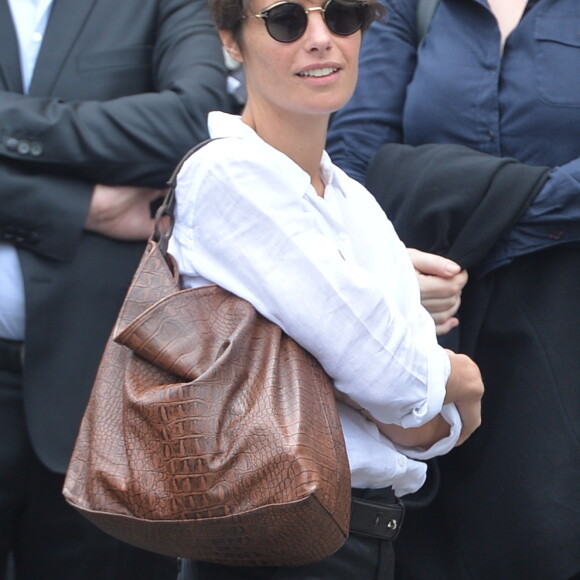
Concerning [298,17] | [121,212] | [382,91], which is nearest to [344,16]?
[298,17]

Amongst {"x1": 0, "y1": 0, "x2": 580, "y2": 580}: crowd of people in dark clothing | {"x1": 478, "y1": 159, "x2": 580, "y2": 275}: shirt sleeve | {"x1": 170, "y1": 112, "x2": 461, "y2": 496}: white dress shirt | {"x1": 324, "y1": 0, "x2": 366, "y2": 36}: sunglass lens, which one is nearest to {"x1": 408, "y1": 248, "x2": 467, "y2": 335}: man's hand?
{"x1": 0, "y1": 0, "x2": 580, "y2": 580}: crowd of people in dark clothing

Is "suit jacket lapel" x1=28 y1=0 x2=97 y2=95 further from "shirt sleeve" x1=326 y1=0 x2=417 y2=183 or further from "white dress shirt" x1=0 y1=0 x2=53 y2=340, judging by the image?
"shirt sleeve" x1=326 y1=0 x2=417 y2=183

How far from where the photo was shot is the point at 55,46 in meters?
2.91

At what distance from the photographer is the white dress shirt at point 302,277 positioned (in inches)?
77.4

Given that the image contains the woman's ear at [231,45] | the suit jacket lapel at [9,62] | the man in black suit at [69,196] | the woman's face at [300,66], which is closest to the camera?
the woman's face at [300,66]

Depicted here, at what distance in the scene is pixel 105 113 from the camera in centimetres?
282

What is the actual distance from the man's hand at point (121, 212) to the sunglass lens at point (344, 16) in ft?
2.90

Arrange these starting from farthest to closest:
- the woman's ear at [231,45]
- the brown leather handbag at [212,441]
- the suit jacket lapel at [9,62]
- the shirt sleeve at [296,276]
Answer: the suit jacket lapel at [9,62]
the woman's ear at [231,45]
the shirt sleeve at [296,276]
the brown leather handbag at [212,441]

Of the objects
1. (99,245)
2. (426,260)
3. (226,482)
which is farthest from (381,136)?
(226,482)

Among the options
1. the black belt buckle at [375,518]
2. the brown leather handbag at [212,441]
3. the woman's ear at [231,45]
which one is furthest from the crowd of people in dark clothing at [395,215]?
the brown leather handbag at [212,441]

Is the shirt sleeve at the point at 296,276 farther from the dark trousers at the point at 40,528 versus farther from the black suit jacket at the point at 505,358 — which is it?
the dark trousers at the point at 40,528

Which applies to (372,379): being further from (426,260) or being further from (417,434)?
(426,260)

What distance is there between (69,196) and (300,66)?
87 centimetres

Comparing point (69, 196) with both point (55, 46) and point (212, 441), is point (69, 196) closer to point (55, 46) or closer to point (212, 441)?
point (55, 46)
